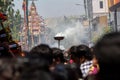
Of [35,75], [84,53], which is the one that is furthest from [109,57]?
[84,53]

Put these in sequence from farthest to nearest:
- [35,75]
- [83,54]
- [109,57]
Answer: [83,54]
[109,57]
[35,75]

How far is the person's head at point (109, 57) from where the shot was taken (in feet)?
9.43

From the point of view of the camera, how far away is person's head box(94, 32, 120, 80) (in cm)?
287

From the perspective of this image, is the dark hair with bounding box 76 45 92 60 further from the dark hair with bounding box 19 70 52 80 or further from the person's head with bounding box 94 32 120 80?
the dark hair with bounding box 19 70 52 80

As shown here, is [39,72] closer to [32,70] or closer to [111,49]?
[32,70]

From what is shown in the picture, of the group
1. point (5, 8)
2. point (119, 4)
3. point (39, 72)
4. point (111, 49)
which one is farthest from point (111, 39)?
point (119, 4)

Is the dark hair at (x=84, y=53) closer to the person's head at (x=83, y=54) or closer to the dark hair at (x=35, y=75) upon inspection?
the person's head at (x=83, y=54)

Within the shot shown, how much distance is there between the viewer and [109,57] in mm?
2873

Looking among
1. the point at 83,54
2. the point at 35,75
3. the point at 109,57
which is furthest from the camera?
the point at 83,54

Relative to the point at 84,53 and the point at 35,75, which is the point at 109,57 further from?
the point at 84,53

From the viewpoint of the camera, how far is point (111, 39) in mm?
2977

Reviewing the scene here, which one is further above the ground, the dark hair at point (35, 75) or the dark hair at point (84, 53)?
the dark hair at point (35, 75)

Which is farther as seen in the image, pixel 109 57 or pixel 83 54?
pixel 83 54

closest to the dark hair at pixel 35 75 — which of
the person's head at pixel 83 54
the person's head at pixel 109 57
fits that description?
the person's head at pixel 109 57
